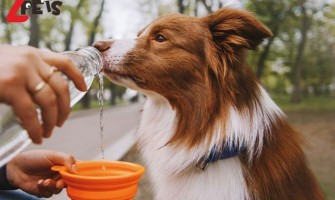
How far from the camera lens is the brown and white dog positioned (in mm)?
2588

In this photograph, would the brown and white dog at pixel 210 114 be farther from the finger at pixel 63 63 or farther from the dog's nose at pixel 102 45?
the finger at pixel 63 63

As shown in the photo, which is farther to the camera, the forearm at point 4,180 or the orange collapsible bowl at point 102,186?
the forearm at point 4,180

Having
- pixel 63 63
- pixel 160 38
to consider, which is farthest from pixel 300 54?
pixel 63 63

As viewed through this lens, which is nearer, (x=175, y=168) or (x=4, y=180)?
(x=4, y=180)

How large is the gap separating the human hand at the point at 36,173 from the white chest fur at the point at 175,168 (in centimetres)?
99

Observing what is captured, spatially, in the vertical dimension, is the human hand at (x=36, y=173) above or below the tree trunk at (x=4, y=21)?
above

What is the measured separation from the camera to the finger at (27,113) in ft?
2.90

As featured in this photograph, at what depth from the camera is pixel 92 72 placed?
1.65m

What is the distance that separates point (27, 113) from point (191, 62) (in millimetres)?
2098

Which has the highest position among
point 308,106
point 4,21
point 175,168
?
point 175,168

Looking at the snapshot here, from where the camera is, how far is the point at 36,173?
2.07 meters

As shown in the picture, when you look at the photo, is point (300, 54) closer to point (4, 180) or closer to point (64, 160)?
point (4, 180)

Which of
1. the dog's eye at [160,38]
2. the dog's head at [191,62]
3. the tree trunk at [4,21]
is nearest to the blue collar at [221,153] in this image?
the dog's head at [191,62]

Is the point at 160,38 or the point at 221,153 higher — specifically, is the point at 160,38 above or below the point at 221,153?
above
